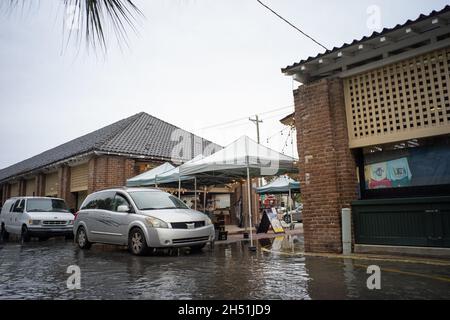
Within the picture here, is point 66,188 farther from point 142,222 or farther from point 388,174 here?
point 388,174

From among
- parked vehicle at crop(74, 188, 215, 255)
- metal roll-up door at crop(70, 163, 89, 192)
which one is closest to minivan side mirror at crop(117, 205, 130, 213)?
parked vehicle at crop(74, 188, 215, 255)

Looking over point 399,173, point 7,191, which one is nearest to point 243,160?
point 399,173

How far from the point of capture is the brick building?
19906 millimetres

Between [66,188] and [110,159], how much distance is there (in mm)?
5049

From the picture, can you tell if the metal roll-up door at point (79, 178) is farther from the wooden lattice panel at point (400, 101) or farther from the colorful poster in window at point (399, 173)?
the colorful poster in window at point (399, 173)

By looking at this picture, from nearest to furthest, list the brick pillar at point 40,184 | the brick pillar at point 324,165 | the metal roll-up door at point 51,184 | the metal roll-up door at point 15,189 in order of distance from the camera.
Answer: the brick pillar at point 324,165 < the metal roll-up door at point 51,184 < the brick pillar at point 40,184 < the metal roll-up door at point 15,189

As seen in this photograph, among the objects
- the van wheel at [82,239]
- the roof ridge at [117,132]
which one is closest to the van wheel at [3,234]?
the roof ridge at [117,132]

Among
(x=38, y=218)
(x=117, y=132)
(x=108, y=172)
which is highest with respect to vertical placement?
(x=117, y=132)

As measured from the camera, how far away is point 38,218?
14.3 m

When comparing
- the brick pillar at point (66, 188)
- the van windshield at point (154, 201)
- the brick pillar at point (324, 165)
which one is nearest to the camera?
the brick pillar at point (324, 165)

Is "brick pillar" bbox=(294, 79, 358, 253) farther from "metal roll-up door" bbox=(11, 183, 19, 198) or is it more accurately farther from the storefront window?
"metal roll-up door" bbox=(11, 183, 19, 198)

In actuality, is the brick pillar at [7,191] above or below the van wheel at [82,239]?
above

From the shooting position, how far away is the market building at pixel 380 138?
6.98 metres

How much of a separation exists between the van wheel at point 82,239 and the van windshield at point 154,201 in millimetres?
2629
